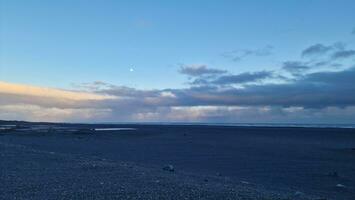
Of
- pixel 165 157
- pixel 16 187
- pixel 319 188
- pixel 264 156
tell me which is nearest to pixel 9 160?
pixel 16 187

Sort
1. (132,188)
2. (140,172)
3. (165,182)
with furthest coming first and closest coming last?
(140,172), (165,182), (132,188)

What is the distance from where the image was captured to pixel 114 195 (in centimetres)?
1462

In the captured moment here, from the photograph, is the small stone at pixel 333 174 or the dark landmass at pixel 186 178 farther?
the small stone at pixel 333 174

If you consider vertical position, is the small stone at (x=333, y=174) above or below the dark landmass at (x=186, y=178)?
below

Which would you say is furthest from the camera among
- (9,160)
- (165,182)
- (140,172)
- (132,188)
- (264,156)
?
(264,156)

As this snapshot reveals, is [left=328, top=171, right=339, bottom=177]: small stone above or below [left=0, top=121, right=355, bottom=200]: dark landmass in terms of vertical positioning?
below

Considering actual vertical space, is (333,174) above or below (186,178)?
below

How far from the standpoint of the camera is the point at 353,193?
21.6 metres

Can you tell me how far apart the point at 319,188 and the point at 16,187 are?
14.5m

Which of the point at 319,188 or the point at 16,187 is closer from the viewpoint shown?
the point at 16,187

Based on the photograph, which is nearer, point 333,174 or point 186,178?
point 186,178

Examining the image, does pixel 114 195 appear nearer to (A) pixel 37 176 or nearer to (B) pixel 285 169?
(A) pixel 37 176

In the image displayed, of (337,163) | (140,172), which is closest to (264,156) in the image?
(337,163)

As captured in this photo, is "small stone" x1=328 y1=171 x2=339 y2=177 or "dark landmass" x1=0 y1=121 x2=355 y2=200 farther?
"small stone" x1=328 y1=171 x2=339 y2=177
